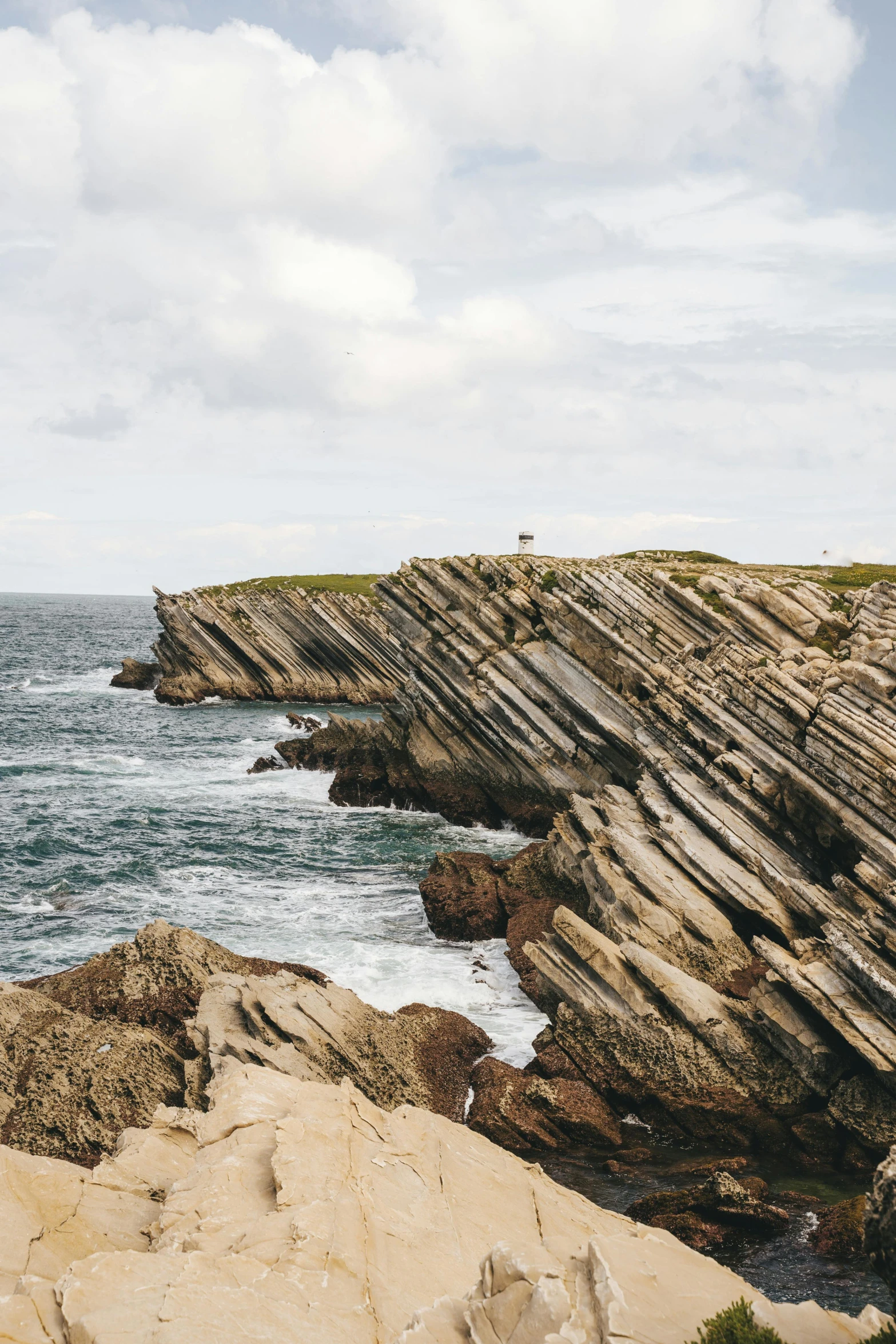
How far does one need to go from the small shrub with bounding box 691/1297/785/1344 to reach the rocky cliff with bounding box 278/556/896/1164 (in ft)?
41.4

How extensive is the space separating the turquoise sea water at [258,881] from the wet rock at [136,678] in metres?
26.2

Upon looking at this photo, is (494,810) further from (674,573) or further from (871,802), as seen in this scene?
(871,802)

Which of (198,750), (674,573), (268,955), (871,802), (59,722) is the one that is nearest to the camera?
(871,802)

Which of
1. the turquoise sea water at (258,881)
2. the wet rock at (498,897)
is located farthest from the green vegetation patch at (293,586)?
the wet rock at (498,897)

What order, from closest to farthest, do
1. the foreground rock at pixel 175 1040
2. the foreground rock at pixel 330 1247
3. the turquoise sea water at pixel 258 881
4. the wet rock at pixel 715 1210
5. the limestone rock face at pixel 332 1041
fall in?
the foreground rock at pixel 330 1247
the wet rock at pixel 715 1210
the foreground rock at pixel 175 1040
the turquoise sea water at pixel 258 881
the limestone rock face at pixel 332 1041

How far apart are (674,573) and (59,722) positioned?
53.1m

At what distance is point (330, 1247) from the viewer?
11953 mm

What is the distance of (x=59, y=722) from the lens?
7388 cm

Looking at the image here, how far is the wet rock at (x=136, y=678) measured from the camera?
315ft

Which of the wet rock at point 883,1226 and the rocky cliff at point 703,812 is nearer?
the wet rock at point 883,1226

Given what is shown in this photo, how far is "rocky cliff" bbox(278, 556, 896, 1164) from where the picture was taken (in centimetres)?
2208

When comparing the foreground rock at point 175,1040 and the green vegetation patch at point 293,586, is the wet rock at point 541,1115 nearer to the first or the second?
the foreground rock at point 175,1040

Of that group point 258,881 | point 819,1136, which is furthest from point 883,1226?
point 258,881

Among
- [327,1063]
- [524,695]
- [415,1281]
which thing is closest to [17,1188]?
[415,1281]
